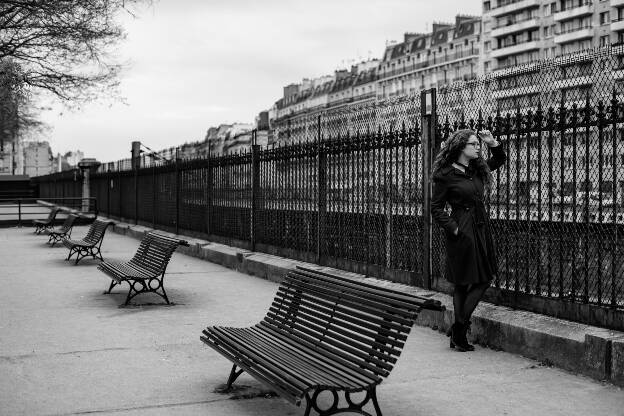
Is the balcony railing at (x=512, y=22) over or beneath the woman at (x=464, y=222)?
over

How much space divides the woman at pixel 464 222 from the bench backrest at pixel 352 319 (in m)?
1.33

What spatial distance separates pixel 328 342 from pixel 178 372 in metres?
1.47

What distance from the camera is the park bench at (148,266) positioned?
930 centimetres

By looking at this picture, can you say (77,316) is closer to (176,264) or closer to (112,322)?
(112,322)

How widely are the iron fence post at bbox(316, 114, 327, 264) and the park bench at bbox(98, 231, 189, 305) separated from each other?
183 cm

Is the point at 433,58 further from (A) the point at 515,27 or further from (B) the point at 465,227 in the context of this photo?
(B) the point at 465,227

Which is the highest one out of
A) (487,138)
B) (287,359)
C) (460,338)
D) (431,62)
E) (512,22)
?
(512,22)

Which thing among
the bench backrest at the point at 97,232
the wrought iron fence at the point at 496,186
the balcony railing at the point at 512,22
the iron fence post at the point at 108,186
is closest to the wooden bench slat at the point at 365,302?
the wrought iron fence at the point at 496,186

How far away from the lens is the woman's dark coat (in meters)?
6.49

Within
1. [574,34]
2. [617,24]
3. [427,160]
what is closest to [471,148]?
[427,160]

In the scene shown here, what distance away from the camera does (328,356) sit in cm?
486

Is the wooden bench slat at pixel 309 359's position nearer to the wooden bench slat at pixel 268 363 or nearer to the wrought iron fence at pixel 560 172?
the wooden bench slat at pixel 268 363

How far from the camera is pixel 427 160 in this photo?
27.2 ft

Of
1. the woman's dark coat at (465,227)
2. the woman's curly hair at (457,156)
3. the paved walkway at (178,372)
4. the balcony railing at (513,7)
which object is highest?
the balcony railing at (513,7)
